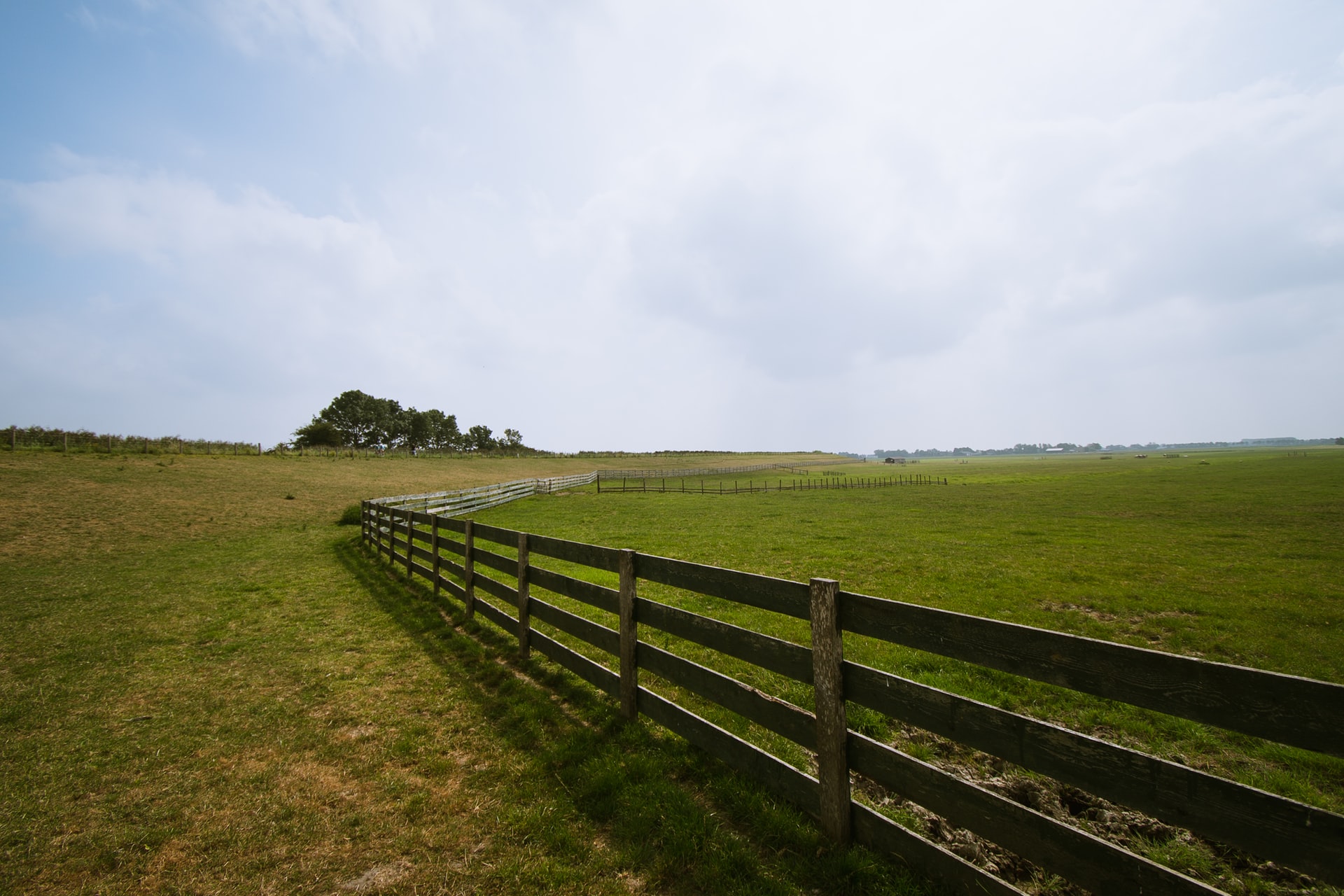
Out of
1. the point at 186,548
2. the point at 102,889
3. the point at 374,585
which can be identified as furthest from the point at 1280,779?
the point at 186,548

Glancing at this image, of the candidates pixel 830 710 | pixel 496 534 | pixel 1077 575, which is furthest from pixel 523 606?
pixel 1077 575

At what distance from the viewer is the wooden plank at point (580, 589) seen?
519cm

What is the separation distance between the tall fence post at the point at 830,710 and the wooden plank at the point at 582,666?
2.42 meters

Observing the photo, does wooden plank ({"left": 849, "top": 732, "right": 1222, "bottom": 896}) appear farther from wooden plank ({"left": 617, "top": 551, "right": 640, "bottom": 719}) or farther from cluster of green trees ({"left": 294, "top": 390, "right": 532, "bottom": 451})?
cluster of green trees ({"left": 294, "top": 390, "right": 532, "bottom": 451})

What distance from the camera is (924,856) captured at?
2961 mm

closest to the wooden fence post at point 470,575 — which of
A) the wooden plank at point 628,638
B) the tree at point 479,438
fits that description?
the wooden plank at point 628,638

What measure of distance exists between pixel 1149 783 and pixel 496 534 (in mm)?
7029

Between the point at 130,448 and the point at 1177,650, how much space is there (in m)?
49.8

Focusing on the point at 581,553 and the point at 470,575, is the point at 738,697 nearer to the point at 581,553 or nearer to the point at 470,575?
the point at 581,553

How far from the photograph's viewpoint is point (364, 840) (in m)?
3.71

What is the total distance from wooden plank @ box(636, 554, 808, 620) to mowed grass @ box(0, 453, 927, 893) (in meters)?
1.36

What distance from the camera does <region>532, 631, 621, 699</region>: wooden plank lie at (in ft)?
17.5

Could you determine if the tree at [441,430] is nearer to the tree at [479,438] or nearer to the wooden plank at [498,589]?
the tree at [479,438]

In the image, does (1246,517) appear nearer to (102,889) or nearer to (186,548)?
(102,889)
